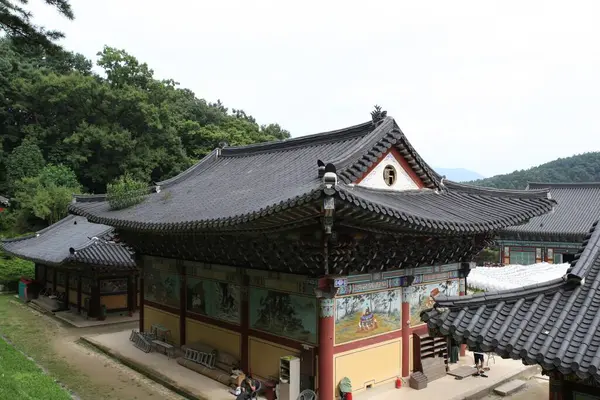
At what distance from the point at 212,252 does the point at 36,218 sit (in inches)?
1321

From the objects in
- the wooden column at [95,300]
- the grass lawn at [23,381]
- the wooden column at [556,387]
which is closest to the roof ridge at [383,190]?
the wooden column at [556,387]

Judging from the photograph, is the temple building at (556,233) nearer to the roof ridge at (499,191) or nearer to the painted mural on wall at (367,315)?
the roof ridge at (499,191)

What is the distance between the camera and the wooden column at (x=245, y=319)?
47.1 feet

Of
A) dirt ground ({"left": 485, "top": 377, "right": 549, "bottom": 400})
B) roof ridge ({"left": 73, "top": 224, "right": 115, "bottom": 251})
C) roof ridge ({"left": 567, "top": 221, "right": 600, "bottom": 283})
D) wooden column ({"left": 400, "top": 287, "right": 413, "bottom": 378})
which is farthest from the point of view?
roof ridge ({"left": 73, "top": 224, "right": 115, "bottom": 251})

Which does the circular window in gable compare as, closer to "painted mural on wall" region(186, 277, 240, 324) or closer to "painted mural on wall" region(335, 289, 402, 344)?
"painted mural on wall" region(335, 289, 402, 344)

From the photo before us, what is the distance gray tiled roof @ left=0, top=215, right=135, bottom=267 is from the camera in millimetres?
22297

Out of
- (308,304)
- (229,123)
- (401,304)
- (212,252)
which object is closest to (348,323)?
(308,304)

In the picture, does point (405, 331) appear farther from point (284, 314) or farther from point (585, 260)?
point (585, 260)

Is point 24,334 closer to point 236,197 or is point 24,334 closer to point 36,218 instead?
point 236,197

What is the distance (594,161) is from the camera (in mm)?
117562

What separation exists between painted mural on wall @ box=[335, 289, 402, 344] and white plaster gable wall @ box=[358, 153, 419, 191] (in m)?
3.26

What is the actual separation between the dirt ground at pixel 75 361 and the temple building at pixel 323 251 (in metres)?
2.44

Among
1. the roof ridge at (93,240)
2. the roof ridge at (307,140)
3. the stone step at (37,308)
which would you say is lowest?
the stone step at (37,308)

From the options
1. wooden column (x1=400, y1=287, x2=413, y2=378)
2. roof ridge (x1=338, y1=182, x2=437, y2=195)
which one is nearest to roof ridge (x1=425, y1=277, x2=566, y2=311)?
roof ridge (x1=338, y1=182, x2=437, y2=195)
